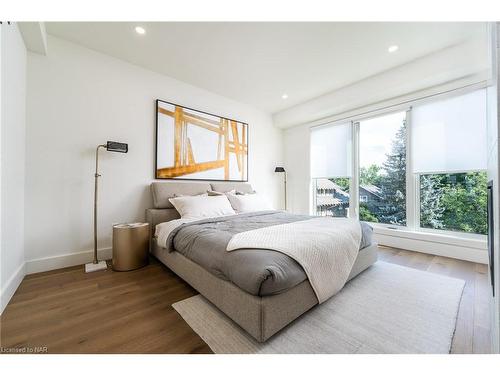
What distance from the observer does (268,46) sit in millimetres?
2428

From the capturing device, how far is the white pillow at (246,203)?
10.3 ft

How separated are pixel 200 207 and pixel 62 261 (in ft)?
5.49

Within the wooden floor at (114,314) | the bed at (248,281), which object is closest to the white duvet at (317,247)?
the bed at (248,281)

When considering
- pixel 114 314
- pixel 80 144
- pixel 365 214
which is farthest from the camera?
pixel 365 214

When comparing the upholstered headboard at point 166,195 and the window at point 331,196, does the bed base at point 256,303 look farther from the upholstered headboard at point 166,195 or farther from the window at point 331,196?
the window at point 331,196

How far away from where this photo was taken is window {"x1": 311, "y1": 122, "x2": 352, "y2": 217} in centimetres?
398

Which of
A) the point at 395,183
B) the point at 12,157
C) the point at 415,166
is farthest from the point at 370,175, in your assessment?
the point at 12,157

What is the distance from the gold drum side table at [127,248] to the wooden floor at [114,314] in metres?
0.11

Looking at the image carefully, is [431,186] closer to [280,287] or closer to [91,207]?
[280,287]

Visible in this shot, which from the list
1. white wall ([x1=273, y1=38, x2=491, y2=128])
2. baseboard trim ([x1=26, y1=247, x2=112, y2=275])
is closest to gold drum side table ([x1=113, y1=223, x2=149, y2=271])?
baseboard trim ([x1=26, y1=247, x2=112, y2=275])

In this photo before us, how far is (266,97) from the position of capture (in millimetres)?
3900

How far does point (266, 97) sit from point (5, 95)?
343 cm

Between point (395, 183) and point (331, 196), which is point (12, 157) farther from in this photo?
point (395, 183)
